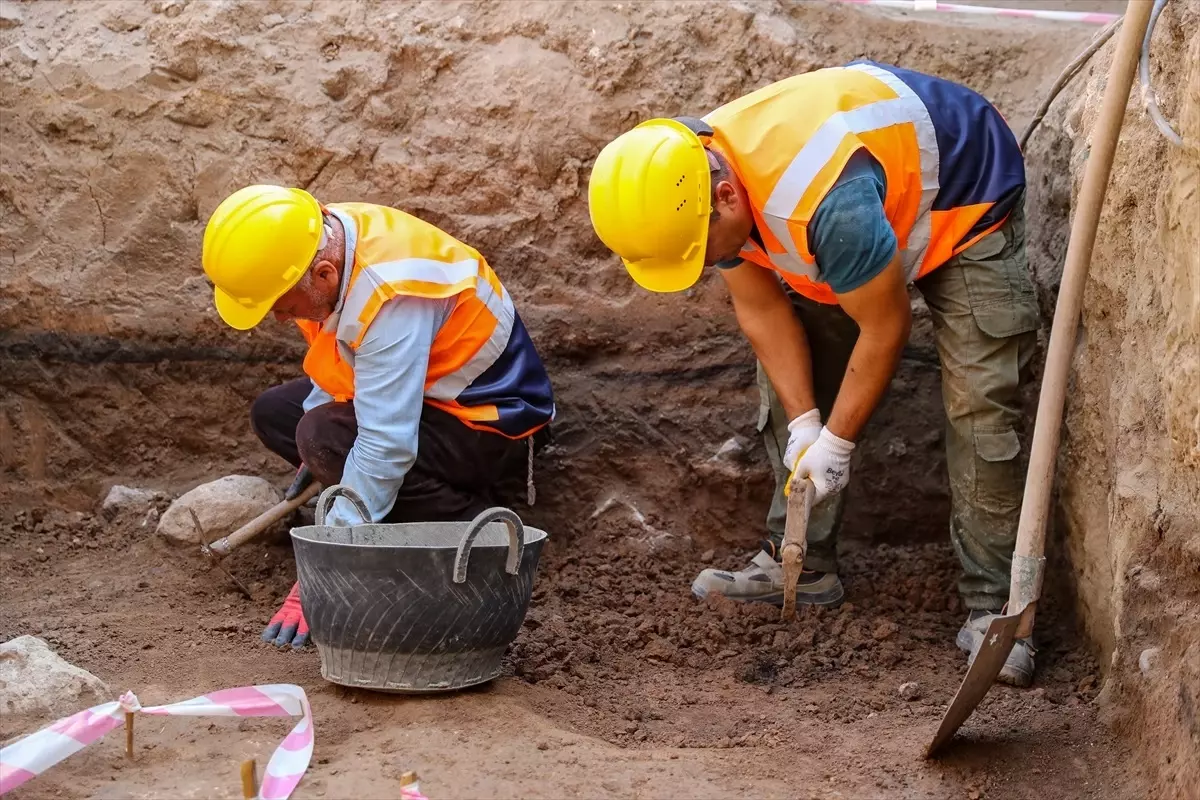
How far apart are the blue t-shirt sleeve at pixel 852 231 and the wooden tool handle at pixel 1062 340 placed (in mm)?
402

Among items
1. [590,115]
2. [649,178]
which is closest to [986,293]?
[649,178]

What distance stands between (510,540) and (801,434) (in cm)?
90

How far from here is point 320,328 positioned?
134 inches

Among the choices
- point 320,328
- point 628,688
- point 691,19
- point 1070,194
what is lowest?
point 628,688

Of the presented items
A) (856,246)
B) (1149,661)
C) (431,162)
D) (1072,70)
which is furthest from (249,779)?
(1072,70)

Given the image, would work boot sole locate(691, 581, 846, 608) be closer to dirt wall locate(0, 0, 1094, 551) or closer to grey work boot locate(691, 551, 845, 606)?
grey work boot locate(691, 551, 845, 606)

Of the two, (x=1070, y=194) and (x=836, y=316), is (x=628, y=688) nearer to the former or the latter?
(x=836, y=316)

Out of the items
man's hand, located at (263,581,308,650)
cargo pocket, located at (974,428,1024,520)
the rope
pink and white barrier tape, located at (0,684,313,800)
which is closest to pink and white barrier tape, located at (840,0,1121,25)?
the rope

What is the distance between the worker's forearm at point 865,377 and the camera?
303 cm

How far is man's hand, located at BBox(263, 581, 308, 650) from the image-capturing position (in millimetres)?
3336

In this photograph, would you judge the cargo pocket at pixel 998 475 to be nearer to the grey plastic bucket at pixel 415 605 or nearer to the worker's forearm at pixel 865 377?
the worker's forearm at pixel 865 377

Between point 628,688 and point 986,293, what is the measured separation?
134 cm

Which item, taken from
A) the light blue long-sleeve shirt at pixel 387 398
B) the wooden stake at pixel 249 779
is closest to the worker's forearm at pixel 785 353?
the light blue long-sleeve shirt at pixel 387 398

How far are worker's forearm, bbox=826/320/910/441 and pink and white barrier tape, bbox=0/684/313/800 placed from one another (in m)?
1.45
